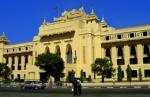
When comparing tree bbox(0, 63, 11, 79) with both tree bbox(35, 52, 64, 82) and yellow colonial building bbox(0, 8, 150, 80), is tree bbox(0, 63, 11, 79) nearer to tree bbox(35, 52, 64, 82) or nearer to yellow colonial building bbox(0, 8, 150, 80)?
yellow colonial building bbox(0, 8, 150, 80)

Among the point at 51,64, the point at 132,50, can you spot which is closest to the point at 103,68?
the point at 51,64

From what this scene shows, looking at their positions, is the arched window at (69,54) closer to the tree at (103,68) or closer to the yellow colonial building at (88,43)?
the yellow colonial building at (88,43)

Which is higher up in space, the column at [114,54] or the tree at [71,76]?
the column at [114,54]

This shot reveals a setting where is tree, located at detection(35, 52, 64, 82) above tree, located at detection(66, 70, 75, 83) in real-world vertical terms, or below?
above

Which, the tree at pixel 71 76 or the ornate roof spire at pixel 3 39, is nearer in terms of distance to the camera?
the tree at pixel 71 76

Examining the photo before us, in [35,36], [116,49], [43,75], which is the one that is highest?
[35,36]

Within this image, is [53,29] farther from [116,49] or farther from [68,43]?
[116,49]

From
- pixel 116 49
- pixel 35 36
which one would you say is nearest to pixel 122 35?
pixel 116 49

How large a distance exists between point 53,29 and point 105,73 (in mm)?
27919

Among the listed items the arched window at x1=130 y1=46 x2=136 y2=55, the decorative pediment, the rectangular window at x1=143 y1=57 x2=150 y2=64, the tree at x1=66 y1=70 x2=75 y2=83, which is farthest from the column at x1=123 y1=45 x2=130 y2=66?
the decorative pediment

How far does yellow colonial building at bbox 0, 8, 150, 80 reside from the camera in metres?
80.4

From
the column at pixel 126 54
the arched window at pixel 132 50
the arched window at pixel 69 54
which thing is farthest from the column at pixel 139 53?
the arched window at pixel 69 54

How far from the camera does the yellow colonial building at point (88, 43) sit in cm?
8038

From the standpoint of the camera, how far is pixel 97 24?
293ft
